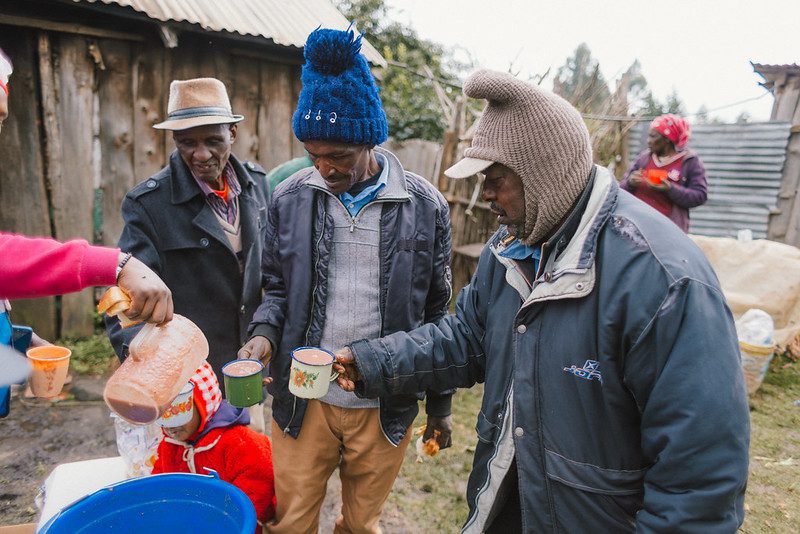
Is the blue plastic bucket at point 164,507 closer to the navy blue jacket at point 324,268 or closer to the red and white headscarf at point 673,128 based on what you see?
the navy blue jacket at point 324,268

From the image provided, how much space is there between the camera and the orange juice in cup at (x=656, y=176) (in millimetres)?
5039

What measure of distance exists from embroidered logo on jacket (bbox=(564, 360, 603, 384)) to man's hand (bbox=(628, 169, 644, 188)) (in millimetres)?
→ 4192

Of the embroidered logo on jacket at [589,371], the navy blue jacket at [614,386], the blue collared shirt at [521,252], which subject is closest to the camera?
the navy blue jacket at [614,386]

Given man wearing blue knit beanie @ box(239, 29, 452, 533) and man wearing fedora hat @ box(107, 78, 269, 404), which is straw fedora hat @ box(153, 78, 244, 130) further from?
man wearing blue knit beanie @ box(239, 29, 452, 533)

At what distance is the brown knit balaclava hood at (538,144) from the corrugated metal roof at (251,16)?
3792 mm

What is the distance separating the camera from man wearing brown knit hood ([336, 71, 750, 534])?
4.16 feet

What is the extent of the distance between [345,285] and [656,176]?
403 cm

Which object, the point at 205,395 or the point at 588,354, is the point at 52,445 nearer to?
the point at 205,395

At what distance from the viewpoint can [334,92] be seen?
2.05 m

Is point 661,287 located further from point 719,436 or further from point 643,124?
point 643,124

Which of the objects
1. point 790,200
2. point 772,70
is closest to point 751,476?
point 790,200

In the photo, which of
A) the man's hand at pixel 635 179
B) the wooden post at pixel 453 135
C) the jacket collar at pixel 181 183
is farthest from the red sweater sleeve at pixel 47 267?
the wooden post at pixel 453 135

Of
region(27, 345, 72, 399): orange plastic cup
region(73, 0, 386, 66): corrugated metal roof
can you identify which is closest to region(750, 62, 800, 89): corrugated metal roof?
region(73, 0, 386, 66): corrugated metal roof

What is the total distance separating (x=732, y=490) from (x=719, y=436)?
0.43ft
